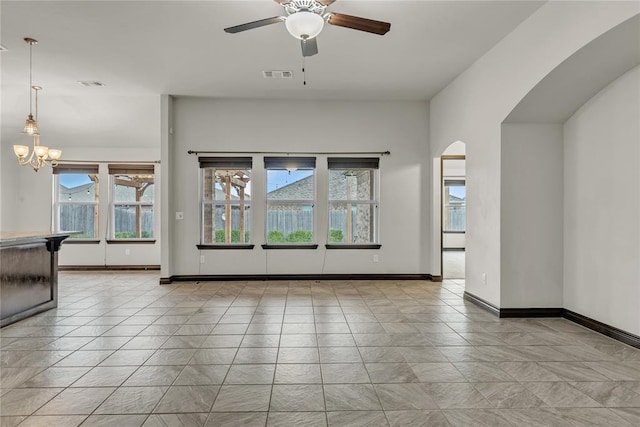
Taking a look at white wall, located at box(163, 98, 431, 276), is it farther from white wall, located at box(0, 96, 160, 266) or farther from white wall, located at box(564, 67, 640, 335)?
white wall, located at box(564, 67, 640, 335)

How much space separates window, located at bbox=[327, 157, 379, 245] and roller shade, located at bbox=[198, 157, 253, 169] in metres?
1.49

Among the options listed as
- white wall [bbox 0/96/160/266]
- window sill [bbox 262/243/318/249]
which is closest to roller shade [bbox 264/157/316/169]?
window sill [bbox 262/243/318/249]

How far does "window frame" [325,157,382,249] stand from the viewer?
6129mm

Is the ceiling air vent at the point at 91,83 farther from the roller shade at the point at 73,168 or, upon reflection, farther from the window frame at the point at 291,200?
the window frame at the point at 291,200

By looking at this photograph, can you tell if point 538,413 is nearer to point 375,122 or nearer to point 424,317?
point 424,317

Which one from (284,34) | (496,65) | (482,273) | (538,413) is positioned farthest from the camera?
(482,273)

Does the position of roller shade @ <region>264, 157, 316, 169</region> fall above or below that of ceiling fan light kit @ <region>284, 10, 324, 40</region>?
below

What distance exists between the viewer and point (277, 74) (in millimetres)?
4875

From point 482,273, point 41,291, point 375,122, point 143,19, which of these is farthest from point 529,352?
point 41,291

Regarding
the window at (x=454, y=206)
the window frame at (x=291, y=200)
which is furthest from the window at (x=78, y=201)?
the window at (x=454, y=206)

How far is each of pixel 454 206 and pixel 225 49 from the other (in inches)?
378

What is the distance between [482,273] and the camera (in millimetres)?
4348

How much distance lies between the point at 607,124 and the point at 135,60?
538 cm

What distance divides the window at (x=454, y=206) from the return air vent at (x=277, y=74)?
8.14m
